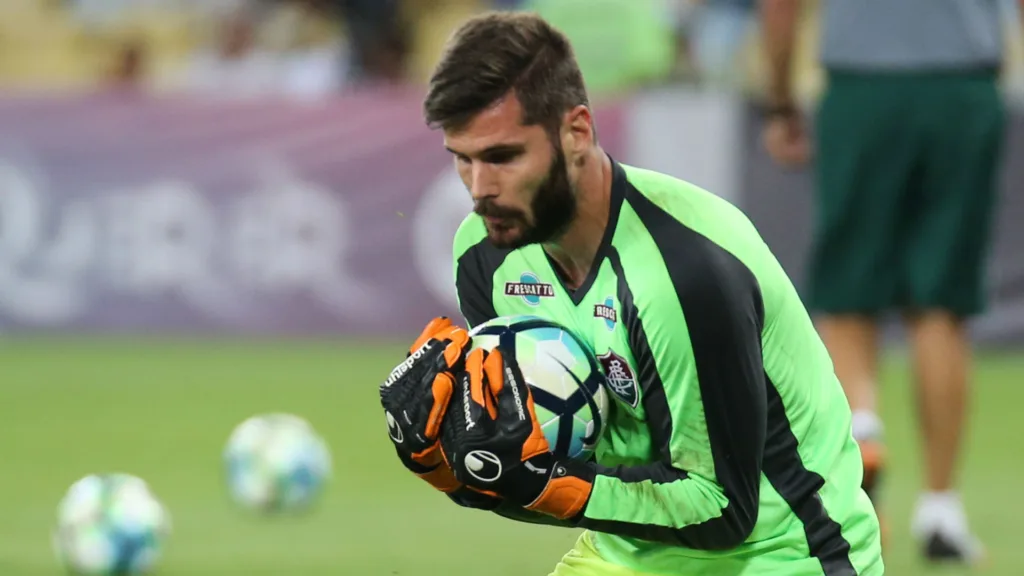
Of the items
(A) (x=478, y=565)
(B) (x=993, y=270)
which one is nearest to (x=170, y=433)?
(A) (x=478, y=565)

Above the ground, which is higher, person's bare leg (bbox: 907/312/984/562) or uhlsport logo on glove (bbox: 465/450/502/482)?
uhlsport logo on glove (bbox: 465/450/502/482)


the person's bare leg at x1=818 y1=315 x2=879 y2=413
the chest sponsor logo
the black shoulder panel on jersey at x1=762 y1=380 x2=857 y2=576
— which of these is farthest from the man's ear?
the person's bare leg at x1=818 y1=315 x2=879 y2=413

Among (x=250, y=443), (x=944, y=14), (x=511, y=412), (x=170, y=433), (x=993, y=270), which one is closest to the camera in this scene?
(x=511, y=412)

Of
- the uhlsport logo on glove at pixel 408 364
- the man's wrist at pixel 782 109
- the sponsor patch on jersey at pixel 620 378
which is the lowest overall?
the sponsor patch on jersey at pixel 620 378

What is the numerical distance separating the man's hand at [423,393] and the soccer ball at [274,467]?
3526 millimetres

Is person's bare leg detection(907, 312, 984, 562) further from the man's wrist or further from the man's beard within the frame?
the man's beard

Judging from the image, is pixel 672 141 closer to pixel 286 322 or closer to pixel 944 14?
pixel 286 322

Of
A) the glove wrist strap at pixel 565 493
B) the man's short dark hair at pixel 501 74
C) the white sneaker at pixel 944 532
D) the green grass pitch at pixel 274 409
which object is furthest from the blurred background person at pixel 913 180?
the man's short dark hair at pixel 501 74

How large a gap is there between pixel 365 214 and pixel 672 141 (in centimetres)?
219

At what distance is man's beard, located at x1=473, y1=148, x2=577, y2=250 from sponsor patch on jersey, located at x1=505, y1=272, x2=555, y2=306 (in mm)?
249

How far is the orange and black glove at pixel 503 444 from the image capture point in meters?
3.63

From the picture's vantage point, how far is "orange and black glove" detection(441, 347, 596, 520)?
363cm

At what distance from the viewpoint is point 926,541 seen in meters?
6.19

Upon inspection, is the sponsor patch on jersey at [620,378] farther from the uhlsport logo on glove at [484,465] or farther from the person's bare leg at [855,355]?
the person's bare leg at [855,355]
